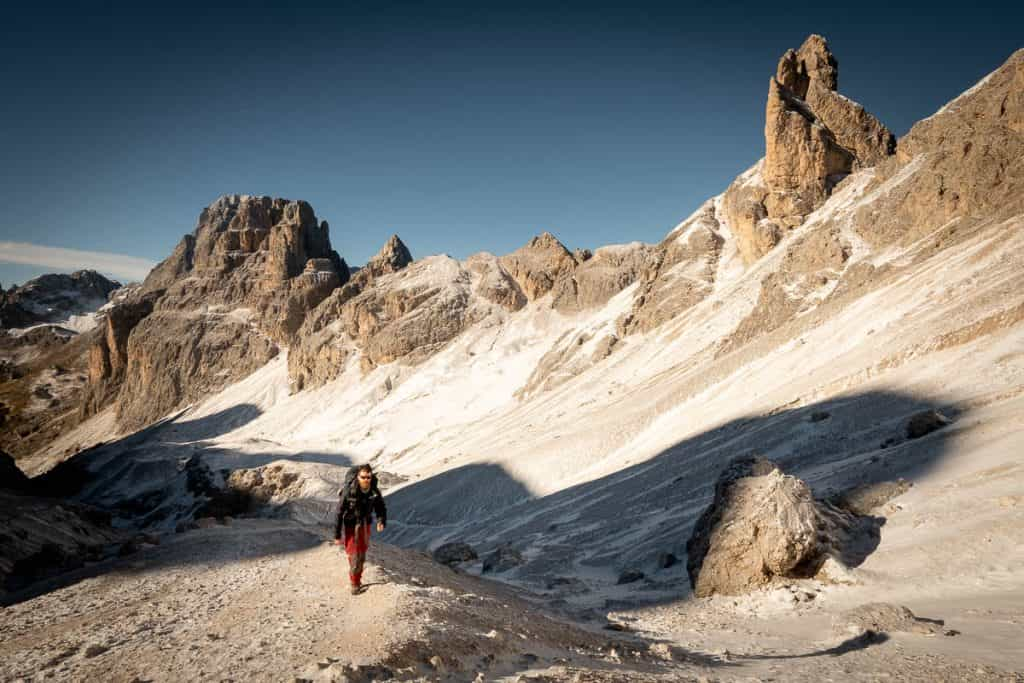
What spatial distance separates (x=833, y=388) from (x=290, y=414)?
91317 mm

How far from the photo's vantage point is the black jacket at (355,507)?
773 cm

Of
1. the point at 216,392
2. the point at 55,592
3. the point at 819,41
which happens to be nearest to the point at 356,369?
the point at 216,392

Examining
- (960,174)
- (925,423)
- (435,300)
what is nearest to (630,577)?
(925,423)

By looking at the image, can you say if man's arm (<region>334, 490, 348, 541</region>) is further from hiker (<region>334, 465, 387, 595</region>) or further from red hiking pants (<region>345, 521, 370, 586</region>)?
red hiking pants (<region>345, 521, 370, 586</region>)

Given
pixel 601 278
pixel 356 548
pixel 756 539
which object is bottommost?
pixel 756 539

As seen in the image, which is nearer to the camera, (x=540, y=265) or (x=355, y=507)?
(x=355, y=507)

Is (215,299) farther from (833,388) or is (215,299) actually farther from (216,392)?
(833,388)

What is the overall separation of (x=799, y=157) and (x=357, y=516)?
2618 inches

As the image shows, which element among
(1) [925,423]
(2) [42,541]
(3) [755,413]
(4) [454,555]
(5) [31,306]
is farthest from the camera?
(5) [31,306]

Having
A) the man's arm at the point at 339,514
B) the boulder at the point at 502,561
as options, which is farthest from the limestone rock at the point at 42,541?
the boulder at the point at 502,561

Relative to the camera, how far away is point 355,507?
7836 millimetres

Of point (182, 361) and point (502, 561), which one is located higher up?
point (182, 361)

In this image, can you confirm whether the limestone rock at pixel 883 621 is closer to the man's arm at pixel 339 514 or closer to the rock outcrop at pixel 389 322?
the man's arm at pixel 339 514

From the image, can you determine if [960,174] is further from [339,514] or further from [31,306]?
[31,306]
